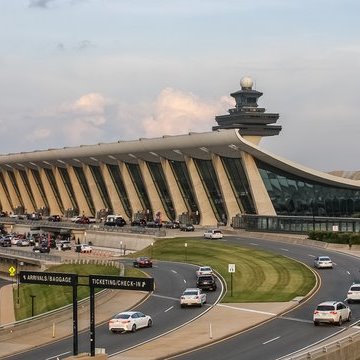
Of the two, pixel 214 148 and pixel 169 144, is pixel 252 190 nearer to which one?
pixel 214 148

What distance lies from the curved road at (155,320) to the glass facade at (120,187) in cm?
7748

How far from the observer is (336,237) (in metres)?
87.6

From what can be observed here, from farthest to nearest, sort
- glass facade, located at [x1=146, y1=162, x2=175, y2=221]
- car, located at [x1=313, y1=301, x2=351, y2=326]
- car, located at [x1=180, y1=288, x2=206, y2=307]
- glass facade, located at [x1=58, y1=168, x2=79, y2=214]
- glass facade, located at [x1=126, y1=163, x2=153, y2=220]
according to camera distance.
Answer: glass facade, located at [x1=58, y1=168, x2=79, y2=214], glass facade, located at [x1=126, y1=163, x2=153, y2=220], glass facade, located at [x1=146, y1=162, x2=175, y2=221], car, located at [x1=180, y1=288, x2=206, y2=307], car, located at [x1=313, y1=301, x2=351, y2=326]

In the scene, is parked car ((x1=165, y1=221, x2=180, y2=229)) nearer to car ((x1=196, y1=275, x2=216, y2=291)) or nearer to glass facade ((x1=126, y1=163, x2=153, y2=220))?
glass facade ((x1=126, y1=163, x2=153, y2=220))

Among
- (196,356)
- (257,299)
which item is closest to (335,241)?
(257,299)

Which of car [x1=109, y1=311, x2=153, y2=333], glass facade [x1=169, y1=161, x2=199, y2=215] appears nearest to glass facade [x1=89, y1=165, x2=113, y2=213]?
glass facade [x1=169, y1=161, x2=199, y2=215]

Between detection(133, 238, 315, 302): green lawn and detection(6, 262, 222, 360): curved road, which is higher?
detection(133, 238, 315, 302): green lawn

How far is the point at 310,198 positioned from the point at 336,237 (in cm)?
2971

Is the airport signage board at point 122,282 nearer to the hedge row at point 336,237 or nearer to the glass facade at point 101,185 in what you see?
the hedge row at point 336,237

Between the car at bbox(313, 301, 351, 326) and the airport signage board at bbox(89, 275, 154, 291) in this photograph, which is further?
the car at bbox(313, 301, 351, 326)

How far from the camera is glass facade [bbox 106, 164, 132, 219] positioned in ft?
485

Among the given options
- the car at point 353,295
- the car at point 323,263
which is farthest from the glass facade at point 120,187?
the car at point 353,295

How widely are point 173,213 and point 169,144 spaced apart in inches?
664

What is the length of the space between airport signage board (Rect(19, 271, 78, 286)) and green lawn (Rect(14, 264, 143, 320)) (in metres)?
34.8
